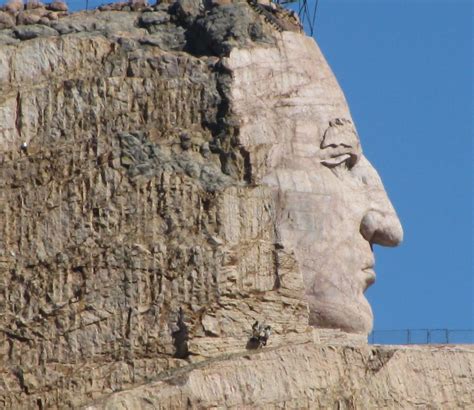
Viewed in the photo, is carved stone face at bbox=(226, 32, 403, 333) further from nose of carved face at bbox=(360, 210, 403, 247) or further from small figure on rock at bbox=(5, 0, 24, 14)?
small figure on rock at bbox=(5, 0, 24, 14)

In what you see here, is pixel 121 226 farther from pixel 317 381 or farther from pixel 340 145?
pixel 340 145

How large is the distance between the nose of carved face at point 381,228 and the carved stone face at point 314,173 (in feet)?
0.05

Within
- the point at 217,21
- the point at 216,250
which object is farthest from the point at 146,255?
the point at 217,21

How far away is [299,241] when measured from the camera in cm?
5831

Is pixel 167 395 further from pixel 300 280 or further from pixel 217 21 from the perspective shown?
pixel 217 21

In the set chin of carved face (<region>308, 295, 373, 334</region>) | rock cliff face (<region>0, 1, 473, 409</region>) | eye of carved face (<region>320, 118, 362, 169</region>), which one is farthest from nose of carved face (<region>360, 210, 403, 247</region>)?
rock cliff face (<region>0, 1, 473, 409</region>)

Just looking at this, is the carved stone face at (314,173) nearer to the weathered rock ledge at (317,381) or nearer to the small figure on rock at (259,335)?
the weathered rock ledge at (317,381)

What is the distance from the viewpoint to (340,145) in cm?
5938

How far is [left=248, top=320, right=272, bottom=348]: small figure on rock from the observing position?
5687 cm

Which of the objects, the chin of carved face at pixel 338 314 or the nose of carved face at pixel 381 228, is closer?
the chin of carved face at pixel 338 314

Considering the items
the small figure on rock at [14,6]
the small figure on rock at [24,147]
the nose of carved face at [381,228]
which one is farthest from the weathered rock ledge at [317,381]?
the small figure on rock at [14,6]

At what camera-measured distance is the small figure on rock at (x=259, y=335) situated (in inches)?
2239

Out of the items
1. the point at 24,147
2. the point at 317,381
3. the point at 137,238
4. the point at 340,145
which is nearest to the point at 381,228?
the point at 340,145

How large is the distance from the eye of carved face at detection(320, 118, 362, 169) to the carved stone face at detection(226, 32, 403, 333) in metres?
0.02
